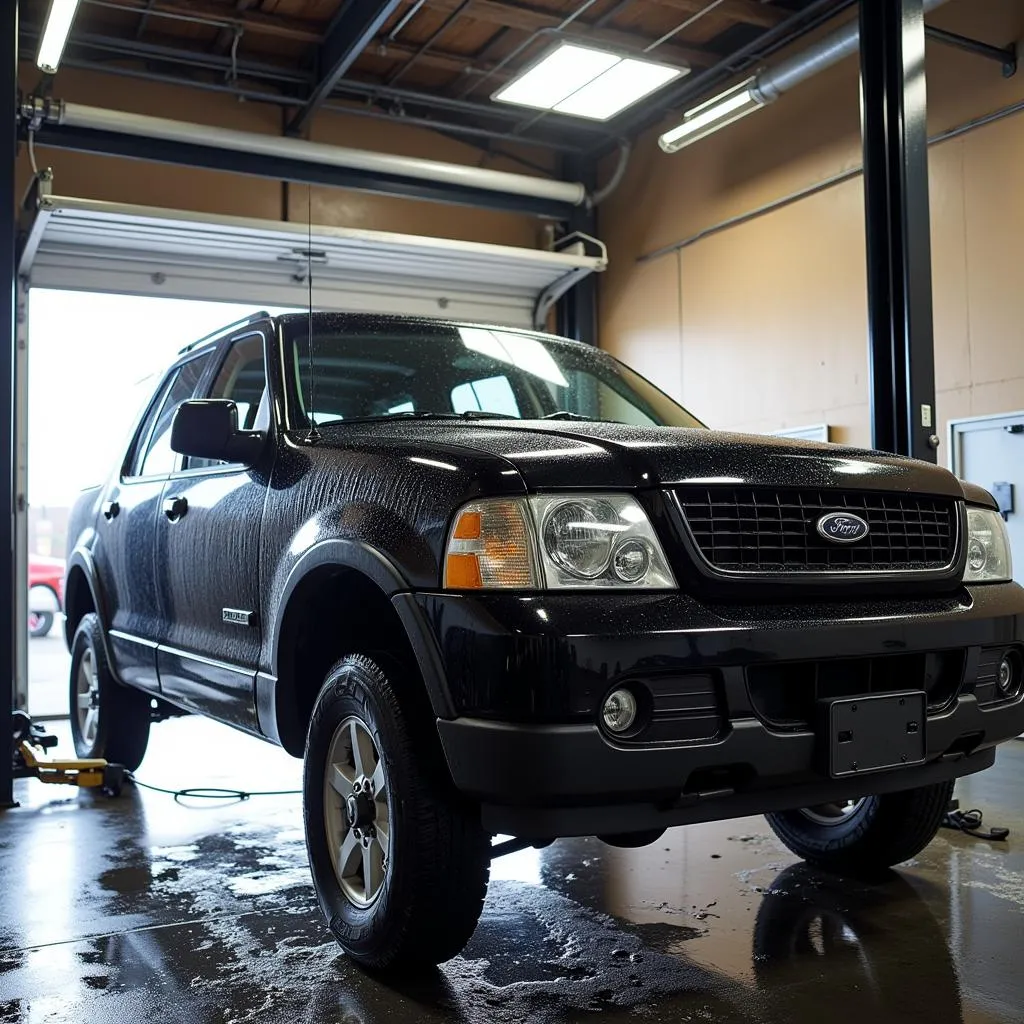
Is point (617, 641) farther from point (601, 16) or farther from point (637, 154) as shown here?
point (637, 154)

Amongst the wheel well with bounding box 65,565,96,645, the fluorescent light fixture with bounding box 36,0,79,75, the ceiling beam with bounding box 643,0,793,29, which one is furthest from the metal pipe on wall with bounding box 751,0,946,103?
the wheel well with bounding box 65,565,96,645

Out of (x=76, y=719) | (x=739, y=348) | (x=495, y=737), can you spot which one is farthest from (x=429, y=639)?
(x=739, y=348)

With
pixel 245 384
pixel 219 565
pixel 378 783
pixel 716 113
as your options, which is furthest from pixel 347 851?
pixel 716 113

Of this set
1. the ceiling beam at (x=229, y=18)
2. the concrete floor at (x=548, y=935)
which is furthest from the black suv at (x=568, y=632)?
the ceiling beam at (x=229, y=18)

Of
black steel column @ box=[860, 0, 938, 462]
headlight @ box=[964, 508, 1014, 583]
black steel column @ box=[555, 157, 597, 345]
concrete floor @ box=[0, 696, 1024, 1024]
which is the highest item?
black steel column @ box=[555, 157, 597, 345]

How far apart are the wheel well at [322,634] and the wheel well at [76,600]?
7.69ft

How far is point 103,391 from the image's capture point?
344 inches

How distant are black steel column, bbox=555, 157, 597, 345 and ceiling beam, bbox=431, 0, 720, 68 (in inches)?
71.0

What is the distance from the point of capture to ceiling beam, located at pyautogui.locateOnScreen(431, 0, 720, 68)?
26.1 feet

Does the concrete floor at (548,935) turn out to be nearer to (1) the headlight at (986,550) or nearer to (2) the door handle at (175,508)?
(1) the headlight at (986,550)

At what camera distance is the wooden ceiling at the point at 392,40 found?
793cm

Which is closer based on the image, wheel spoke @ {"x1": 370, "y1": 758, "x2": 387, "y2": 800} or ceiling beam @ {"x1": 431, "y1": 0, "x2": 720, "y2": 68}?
wheel spoke @ {"x1": 370, "y1": 758, "x2": 387, "y2": 800}

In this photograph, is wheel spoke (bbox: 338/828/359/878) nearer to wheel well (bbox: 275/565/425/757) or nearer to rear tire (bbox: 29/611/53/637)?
wheel well (bbox: 275/565/425/757)

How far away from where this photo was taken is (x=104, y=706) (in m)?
4.95
